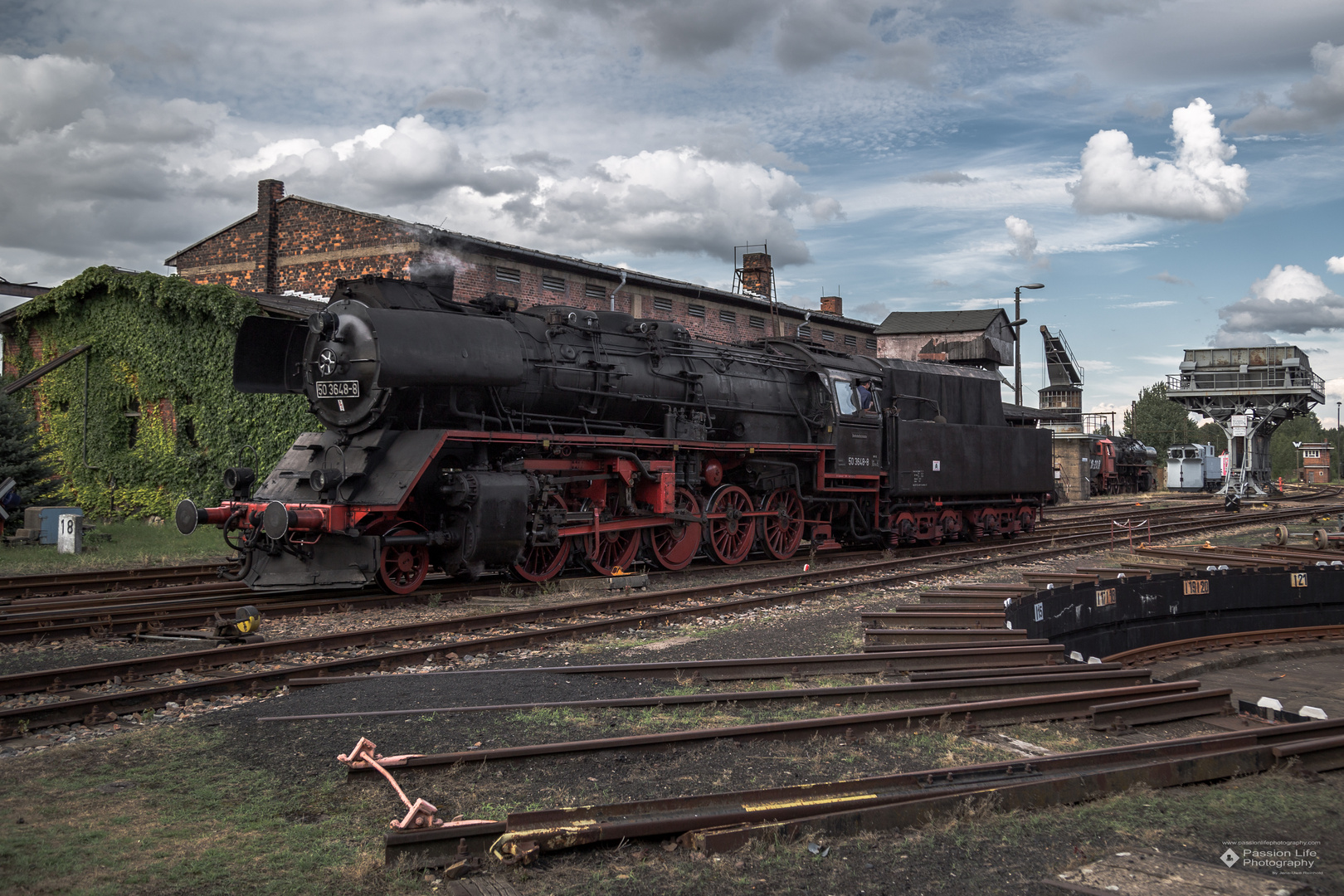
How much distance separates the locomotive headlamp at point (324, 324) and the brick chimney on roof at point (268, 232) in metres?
16.6

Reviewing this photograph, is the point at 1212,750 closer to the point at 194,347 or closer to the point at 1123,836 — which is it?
the point at 1123,836

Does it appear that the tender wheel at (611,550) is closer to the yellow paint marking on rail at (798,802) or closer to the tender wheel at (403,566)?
the tender wheel at (403,566)

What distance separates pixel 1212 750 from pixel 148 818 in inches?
212

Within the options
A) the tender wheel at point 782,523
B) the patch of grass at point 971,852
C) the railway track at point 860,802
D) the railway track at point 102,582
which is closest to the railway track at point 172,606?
the railway track at point 102,582

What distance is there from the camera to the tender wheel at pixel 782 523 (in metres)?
14.6

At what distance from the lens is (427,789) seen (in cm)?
440

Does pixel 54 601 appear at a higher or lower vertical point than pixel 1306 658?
higher

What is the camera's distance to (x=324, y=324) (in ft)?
33.0

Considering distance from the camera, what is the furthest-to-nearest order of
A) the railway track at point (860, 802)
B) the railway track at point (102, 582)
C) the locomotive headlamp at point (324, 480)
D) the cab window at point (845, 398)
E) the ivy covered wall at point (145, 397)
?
the ivy covered wall at point (145, 397) < the cab window at point (845, 398) < the railway track at point (102, 582) < the locomotive headlamp at point (324, 480) < the railway track at point (860, 802)

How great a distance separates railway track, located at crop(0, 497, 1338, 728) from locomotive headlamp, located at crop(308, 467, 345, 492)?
2.20 m

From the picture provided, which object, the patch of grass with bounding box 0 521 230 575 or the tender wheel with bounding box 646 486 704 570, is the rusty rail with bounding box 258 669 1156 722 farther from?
the patch of grass with bounding box 0 521 230 575

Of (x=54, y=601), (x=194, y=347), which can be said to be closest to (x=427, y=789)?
(x=54, y=601)

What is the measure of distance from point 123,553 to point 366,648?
8.89 meters

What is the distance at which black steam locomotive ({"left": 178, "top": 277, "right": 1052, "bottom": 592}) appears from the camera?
962 centimetres
